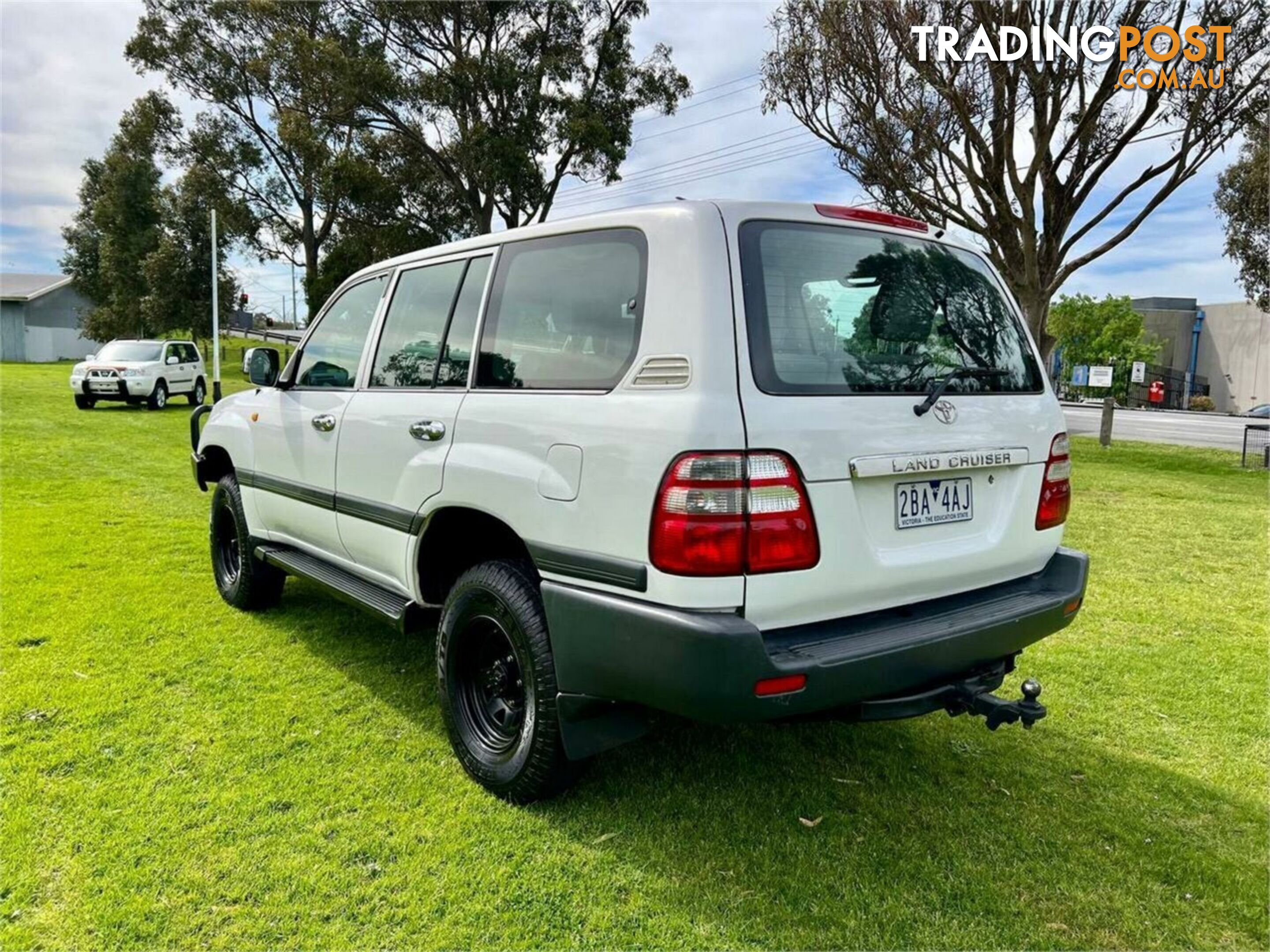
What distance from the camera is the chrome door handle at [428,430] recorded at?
Answer: 121 inches

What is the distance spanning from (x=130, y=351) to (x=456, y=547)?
20.8 metres

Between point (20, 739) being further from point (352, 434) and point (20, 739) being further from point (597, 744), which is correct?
point (597, 744)

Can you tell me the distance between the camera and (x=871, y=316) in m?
2.69

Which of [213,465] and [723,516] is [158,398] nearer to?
[213,465]

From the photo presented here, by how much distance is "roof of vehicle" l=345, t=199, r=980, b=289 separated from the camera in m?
2.50

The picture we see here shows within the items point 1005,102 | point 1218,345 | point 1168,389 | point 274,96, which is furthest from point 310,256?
point 1218,345

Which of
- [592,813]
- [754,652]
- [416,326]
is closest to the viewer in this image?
[754,652]

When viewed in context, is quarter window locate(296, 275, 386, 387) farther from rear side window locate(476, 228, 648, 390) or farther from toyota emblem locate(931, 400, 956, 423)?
toyota emblem locate(931, 400, 956, 423)

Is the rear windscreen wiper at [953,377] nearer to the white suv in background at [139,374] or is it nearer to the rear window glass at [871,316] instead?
the rear window glass at [871,316]

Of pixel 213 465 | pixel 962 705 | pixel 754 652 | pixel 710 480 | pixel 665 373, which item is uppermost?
pixel 665 373

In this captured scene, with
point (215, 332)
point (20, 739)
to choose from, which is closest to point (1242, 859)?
point (20, 739)

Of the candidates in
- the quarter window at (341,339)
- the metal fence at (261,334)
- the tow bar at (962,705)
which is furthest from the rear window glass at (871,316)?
the metal fence at (261,334)

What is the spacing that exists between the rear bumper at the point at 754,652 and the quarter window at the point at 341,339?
1957 millimetres

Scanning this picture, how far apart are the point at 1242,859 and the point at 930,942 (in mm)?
1269
